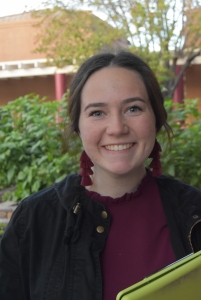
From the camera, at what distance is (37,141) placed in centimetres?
574

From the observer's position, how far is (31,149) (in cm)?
548

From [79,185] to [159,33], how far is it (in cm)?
695

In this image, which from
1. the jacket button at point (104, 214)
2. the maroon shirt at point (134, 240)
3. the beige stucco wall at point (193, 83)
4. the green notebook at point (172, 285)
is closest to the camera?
the green notebook at point (172, 285)

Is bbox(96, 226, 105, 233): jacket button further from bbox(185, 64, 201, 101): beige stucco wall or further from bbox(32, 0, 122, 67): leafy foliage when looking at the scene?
bbox(185, 64, 201, 101): beige stucco wall

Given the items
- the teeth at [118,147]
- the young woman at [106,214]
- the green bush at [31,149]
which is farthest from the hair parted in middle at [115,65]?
the green bush at [31,149]

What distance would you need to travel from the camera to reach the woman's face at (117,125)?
1.58 m

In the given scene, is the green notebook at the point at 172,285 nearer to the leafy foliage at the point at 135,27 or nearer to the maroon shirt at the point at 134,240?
the maroon shirt at the point at 134,240

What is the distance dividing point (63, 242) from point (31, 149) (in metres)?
3.94

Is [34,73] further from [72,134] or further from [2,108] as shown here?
[72,134]

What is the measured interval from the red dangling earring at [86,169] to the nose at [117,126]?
27cm

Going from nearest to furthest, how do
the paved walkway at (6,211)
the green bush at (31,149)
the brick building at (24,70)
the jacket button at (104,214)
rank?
the jacket button at (104,214) → the paved walkway at (6,211) → the green bush at (31,149) → the brick building at (24,70)

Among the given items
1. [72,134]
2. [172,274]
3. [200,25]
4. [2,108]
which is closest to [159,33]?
[200,25]

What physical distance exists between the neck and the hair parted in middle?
0.23 m

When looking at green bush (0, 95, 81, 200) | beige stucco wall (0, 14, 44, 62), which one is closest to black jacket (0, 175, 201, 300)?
green bush (0, 95, 81, 200)
